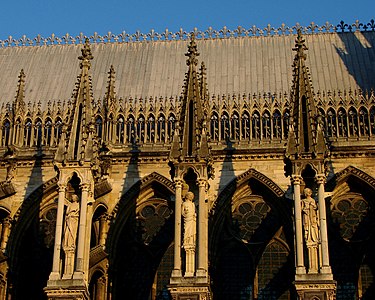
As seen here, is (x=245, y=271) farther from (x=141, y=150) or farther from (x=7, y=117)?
(x=7, y=117)

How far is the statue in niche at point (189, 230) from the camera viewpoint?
63.2 ft

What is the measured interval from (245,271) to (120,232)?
3.29 m

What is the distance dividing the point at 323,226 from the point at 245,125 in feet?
17.8

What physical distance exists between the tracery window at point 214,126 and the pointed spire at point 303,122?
Answer: 10.3ft

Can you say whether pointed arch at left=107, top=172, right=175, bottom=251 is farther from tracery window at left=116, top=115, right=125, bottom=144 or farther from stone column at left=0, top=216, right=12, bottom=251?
stone column at left=0, top=216, right=12, bottom=251

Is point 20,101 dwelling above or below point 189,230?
above

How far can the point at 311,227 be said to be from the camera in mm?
19297

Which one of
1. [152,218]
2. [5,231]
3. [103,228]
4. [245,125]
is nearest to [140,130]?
[152,218]

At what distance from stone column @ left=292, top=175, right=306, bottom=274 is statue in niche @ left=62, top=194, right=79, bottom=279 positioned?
190 inches

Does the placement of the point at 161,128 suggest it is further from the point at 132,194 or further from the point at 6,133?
the point at 6,133

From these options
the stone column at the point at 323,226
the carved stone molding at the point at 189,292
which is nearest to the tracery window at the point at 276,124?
the stone column at the point at 323,226

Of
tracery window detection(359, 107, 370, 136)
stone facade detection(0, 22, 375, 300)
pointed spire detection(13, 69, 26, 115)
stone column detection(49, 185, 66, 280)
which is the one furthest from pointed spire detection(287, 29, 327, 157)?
pointed spire detection(13, 69, 26, 115)

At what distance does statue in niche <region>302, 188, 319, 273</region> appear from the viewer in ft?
62.2

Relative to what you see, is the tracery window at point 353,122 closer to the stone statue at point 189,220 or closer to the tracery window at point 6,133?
the stone statue at point 189,220
